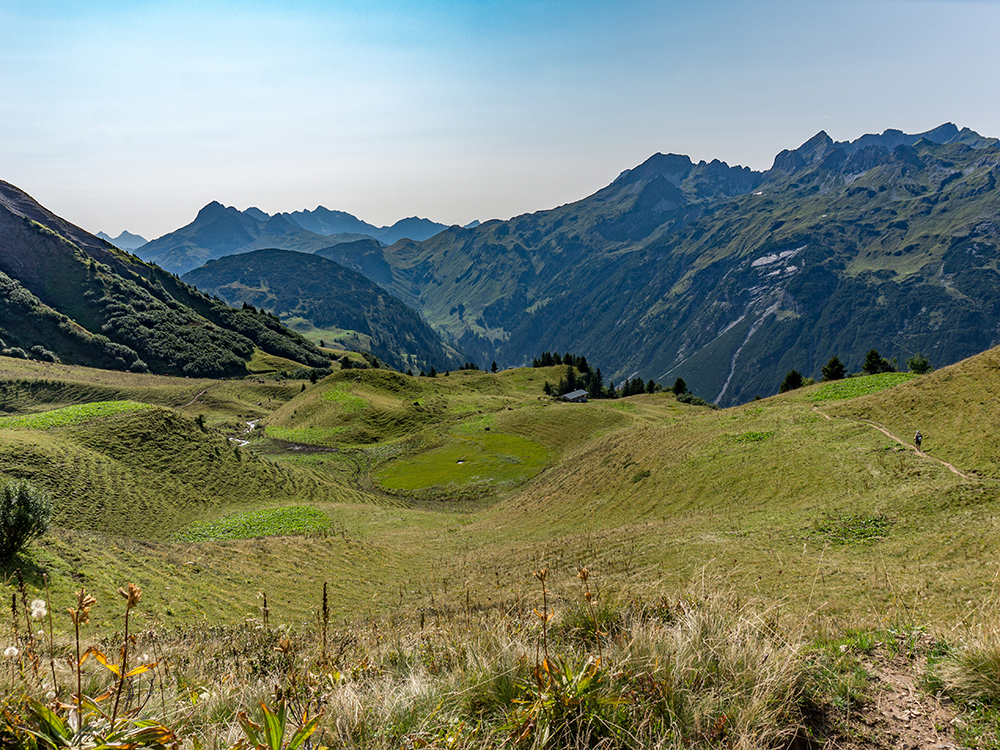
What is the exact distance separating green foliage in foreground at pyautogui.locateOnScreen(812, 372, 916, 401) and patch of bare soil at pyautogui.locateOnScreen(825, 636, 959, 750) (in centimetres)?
3611

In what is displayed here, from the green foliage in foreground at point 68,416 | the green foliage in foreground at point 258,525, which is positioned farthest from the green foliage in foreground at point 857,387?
the green foliage in foreground at point 68,416

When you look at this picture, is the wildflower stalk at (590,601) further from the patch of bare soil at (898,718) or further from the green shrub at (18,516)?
the green shrub at (18,516)

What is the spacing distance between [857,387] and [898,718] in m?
39.4

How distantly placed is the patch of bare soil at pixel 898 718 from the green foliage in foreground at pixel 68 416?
→ 136ft

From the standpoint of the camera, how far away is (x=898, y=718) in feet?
11.1

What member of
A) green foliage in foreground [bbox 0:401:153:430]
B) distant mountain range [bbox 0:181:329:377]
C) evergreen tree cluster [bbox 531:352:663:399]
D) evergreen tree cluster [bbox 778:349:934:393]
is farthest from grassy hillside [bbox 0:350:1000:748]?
distant mountain range [bbox 0:181:329:377]

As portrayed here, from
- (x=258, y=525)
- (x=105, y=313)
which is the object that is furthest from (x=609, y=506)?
(x=105, y=313)

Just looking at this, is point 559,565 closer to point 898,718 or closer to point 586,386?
point 898,718

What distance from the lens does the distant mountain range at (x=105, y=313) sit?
126188 mm

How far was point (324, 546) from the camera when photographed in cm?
2181

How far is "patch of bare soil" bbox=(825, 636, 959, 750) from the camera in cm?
322

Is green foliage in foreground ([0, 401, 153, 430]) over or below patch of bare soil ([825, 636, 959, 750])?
below

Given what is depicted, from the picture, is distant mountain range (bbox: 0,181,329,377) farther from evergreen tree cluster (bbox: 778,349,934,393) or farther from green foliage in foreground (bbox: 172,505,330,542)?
evergreen tree cluster (bbox: 778,349,934,393)

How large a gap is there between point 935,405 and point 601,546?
65.4 ft
